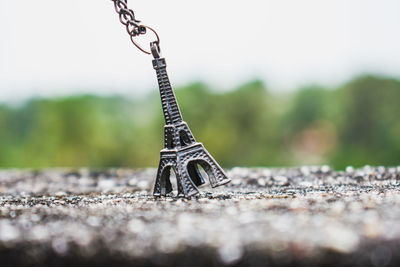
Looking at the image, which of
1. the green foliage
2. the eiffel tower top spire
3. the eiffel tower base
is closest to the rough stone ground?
the eiffel tower base

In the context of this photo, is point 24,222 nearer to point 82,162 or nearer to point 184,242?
point 184,242

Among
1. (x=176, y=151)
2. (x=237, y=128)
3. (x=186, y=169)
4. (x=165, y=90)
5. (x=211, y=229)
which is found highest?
(x=237, y=128)

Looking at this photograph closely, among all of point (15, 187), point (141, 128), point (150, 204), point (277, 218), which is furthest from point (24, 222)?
point (141, 128)

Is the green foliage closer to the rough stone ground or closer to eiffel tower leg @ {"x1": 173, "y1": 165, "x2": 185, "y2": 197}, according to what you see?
eiffel tower leg @ {"x1": 173, "y1": 165, "x2": 185, "y2": 197}

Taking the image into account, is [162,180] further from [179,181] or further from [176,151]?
[176,151]

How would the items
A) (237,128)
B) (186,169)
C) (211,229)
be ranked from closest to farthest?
(211,229) < (186,169) < (237,128)

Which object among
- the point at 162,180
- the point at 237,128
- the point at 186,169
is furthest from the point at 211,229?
the point at 237,128

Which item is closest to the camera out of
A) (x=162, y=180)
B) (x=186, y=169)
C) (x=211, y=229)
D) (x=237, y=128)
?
(x=211, y=229)
